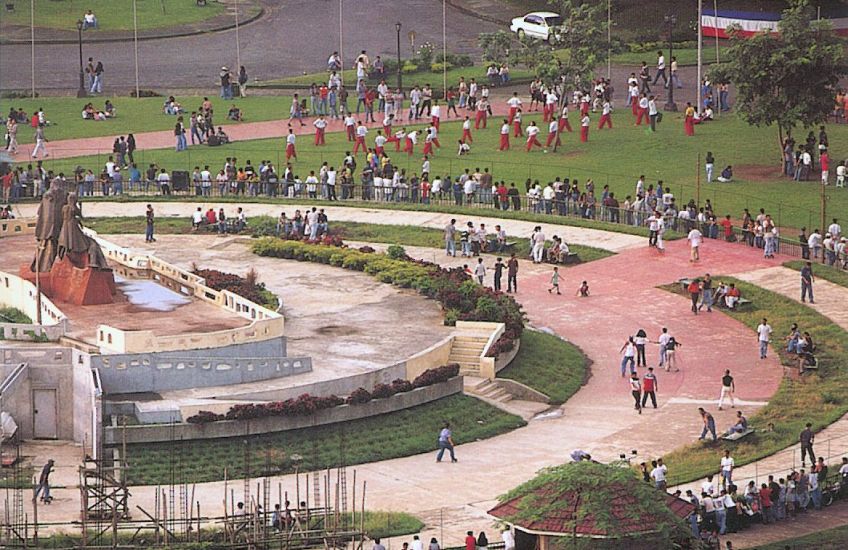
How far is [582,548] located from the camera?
5309 centimetres

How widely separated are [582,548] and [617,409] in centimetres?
1874

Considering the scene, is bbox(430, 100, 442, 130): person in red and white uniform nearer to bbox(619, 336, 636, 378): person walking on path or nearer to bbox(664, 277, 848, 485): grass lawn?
bbox(664, 277, 848, 485): grass lawn

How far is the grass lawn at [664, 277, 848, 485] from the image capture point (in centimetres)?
6550

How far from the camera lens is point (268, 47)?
124m

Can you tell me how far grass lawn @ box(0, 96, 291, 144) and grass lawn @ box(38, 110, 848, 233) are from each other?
449 cm

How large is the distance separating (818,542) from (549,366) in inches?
728

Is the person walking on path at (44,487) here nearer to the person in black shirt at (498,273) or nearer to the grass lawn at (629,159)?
the person in black shirt at (498,273)

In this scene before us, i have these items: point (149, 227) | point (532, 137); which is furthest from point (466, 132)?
point (149, 227)

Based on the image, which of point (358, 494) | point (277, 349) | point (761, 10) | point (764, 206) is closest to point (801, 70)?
point (764, 206)

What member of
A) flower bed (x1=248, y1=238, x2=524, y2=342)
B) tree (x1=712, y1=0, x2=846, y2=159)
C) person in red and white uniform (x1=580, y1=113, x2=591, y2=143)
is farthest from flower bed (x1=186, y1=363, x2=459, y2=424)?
person in red and white uniform (x1=580, y1=113, x2=591, y2=143)

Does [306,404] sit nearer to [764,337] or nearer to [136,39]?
[764,337]

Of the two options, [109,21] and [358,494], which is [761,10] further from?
[358,494]

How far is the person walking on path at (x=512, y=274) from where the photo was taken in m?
84.1

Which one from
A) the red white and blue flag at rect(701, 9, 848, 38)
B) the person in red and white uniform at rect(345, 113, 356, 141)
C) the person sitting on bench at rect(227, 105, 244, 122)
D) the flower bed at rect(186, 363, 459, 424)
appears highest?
the red white and blue flag at rect(701, 9, 848, 38)
